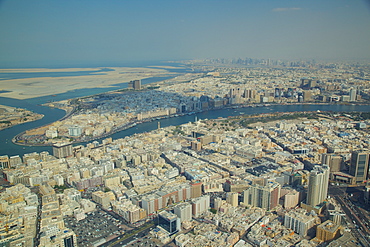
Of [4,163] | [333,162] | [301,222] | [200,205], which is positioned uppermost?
[333,162]

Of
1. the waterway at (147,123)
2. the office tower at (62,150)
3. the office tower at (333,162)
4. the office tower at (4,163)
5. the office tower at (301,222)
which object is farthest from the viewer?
the waterway at (147,123)

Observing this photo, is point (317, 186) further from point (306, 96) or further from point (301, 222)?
point (306, 96)

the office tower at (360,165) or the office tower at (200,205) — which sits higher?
the office tower at (360,165)

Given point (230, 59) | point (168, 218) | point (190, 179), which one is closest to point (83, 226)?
point (168, 218)

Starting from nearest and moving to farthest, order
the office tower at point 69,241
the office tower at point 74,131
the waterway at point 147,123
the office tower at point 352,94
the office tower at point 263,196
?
the office tower at point 69,241 < the office tower at point 263,196 < the waterway at point 147,123 < the office tower at point 74,131 < the office tower at point 352,94

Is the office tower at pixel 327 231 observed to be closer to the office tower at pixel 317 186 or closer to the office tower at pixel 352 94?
the office tower at pixel 317 186

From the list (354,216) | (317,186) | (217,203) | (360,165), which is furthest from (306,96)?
(217,203)

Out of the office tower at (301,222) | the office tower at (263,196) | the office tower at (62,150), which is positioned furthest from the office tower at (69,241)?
the office tower at (62,150)
